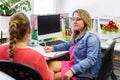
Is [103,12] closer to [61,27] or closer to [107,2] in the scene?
[107,2]

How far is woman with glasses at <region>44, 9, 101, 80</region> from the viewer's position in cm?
194

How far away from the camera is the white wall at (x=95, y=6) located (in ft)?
10.5

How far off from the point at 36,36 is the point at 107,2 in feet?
4.12

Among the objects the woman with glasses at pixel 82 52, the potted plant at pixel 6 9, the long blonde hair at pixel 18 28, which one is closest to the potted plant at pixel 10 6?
the potted plant at pixel 6 9

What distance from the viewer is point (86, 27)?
2199mm

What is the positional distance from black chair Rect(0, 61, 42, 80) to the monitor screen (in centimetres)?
151

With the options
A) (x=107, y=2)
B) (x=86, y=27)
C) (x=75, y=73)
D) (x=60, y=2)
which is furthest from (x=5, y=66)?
(x=60, y=2)

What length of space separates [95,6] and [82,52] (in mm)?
1532

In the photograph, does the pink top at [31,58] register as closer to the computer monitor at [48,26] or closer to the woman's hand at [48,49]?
the woman's hand at [48,49]

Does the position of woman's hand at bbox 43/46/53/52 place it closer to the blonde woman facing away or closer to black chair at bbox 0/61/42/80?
the blonde woman facing away

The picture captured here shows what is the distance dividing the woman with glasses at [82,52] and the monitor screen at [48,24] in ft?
1.78

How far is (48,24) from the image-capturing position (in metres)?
2.80

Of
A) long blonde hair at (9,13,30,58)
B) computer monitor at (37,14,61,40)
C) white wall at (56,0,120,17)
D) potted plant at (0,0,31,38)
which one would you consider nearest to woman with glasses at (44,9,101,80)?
→ computer monitor at (37,14,61,40)

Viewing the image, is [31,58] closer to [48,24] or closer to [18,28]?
[18,28]
